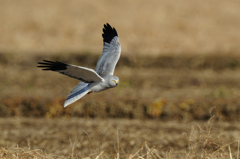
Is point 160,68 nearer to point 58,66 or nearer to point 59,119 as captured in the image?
point 59,119

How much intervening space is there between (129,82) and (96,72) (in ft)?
18.7

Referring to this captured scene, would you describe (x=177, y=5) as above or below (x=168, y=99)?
above

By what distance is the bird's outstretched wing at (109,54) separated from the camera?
160 inches

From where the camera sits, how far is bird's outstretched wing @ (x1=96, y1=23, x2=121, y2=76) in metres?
4.07

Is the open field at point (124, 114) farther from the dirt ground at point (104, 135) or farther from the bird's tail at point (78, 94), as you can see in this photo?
the bird's tail at point (78, 94)

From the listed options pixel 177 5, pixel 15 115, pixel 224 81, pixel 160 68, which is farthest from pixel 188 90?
pixel 177 5

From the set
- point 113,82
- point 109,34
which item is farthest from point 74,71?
point 109,34

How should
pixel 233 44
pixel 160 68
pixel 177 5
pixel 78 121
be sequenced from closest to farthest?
pixel 78 121 → pixel 160 68 → pixel 233 44 → pixel 177 5

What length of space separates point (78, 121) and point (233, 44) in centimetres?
678

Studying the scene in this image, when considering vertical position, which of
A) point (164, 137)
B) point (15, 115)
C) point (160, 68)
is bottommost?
point (164, 137)

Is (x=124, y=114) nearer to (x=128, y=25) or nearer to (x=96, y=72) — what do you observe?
(x=96, y=72)

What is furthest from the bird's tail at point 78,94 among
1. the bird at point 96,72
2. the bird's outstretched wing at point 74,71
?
the bird's outstretched wing at point 74,71

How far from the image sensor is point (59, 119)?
7.45 meters

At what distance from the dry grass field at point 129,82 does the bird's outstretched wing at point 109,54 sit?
59 centimetres
